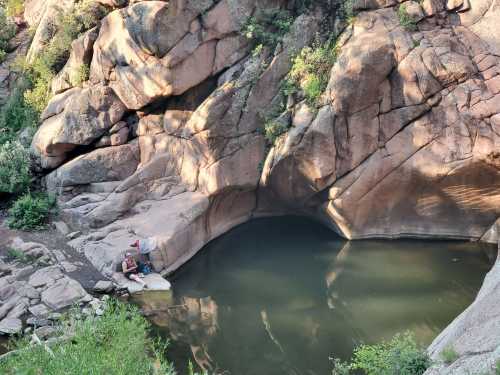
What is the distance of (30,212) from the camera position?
1437cm

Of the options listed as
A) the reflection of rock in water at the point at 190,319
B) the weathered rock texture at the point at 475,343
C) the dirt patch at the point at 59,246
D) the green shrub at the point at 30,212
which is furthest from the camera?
the green shrub at the point at 30,212

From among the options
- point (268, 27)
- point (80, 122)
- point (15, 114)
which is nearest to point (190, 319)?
point (80, 122)

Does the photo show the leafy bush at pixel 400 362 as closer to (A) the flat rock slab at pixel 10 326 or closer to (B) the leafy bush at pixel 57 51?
(A) the flat rock slab at pixel 10 326

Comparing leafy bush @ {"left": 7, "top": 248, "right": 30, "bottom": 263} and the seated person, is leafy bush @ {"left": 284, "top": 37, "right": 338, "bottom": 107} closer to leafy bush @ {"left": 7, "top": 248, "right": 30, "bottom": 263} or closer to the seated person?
the seated person

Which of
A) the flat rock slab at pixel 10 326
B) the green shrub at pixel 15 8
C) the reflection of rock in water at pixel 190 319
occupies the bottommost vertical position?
the reflection of rock in water at pixel 190 319

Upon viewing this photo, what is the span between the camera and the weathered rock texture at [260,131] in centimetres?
1310

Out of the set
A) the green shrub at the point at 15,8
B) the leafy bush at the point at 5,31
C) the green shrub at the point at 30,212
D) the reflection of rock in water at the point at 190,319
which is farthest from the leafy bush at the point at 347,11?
the green shrub at the point at 15,8

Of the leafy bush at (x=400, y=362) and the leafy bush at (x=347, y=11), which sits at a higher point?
the leafy bush at (x=347, y=11)

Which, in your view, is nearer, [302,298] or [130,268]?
[302,298]

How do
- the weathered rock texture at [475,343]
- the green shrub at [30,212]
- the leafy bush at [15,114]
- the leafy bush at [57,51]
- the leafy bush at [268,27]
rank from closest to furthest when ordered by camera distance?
1. the weathered rock texture at [475,343]
2. the green shrub at [30,212]
3. the leafy bush at [268,27]
4. the leafy bush at [57,51]
5. the leafy bush at [15,114]

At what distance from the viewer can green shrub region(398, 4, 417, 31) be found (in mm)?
13375

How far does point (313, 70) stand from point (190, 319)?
7.63m

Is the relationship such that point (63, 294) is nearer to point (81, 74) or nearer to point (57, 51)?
point (81, 74)

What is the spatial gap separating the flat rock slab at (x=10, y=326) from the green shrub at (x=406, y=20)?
38.9ft
